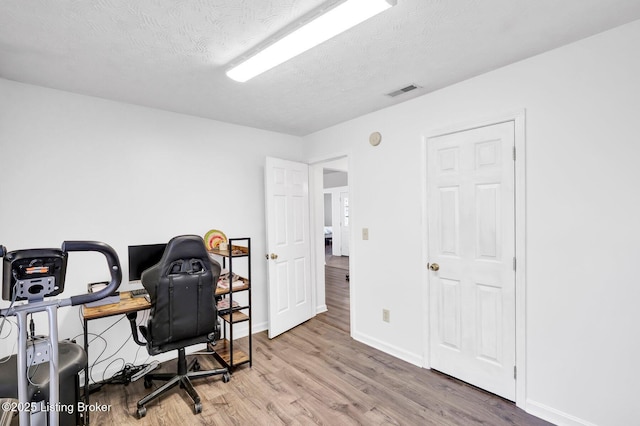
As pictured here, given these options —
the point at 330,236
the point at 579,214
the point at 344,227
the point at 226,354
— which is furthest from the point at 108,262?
the point at 330,236

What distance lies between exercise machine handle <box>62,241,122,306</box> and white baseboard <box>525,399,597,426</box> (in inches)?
107

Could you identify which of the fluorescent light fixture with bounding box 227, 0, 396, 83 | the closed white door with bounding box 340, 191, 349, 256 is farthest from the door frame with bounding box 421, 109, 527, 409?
the closed white door with bounding box 340, 191, 349, 256

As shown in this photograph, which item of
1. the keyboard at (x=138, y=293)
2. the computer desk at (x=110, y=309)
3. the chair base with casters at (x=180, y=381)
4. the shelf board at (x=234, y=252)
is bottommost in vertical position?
the chair base with casters at (x=180, y=381)

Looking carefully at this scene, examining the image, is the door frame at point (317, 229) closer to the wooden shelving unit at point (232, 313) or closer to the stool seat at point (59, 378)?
the wooden shelving unit at point (232, 313)

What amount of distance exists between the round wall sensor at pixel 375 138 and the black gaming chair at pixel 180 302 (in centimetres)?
195

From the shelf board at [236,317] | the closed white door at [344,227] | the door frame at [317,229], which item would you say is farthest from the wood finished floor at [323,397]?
the closed white door at [344,227]

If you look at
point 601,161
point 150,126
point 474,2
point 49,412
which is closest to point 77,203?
point 150,126

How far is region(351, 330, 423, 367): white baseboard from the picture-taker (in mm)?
2793

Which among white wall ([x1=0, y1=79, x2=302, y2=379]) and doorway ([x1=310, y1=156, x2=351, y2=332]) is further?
doorway ([x1=310, y1=156, x2=351, y2=332])

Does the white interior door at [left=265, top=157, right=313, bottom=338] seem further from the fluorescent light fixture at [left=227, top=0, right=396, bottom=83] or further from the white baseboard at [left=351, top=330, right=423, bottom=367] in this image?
the fluorescent light fixture at [left=227, top=0, right=396, bottom=83]

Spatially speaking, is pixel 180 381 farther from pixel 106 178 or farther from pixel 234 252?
pixel 106 178

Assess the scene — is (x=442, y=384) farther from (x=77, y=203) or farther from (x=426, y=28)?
(x=77, y=203)

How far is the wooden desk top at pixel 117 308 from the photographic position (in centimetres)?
213

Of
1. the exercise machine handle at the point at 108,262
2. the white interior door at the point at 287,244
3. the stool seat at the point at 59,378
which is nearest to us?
the exercise machine handle at the point at 108,262
